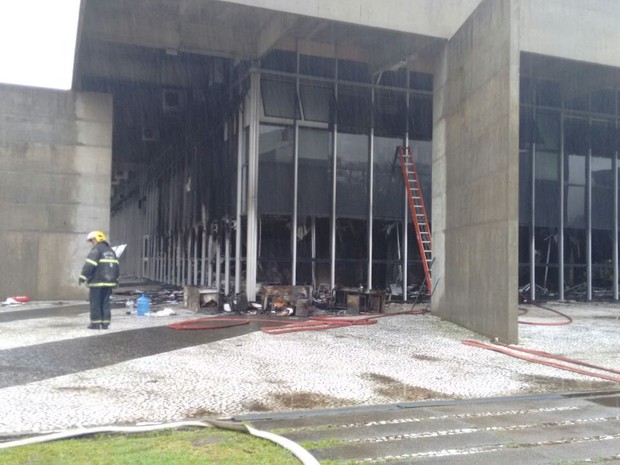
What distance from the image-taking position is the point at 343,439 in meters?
4.62

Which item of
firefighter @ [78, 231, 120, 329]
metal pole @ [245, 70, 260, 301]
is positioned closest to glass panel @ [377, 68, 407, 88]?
metal pole @ [245, 70, 260, 301]

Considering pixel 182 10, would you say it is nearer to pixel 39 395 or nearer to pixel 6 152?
pixel 6 152

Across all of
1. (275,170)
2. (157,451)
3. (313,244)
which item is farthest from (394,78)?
(157,451)

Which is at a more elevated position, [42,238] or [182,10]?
[182,10]

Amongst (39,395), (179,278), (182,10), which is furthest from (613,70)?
(179,278)

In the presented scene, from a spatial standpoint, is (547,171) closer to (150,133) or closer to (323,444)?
(150,133)

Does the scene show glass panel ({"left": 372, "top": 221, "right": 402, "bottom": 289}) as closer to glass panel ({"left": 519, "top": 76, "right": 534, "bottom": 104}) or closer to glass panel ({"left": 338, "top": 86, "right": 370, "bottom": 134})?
glass panel ({"left": 338, "top": 86, "right": 370, "bottom": 134})

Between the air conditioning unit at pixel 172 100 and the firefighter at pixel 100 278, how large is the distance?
10027 millimetres

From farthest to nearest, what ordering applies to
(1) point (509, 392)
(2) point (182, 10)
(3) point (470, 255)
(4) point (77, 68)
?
1. (4) point (77, 68)
2. (2) point (182, 10)
3. (3) point (470, 255)
4. (1) point (509, 392)

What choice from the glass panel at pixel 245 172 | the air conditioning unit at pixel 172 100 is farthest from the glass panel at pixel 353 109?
the air conditioning unit at pixel 172 100

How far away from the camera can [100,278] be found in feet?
33.6

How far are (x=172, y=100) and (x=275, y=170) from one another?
663cm

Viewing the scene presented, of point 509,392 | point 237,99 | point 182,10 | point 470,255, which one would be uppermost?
point 182,10

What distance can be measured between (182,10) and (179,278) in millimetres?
13768
